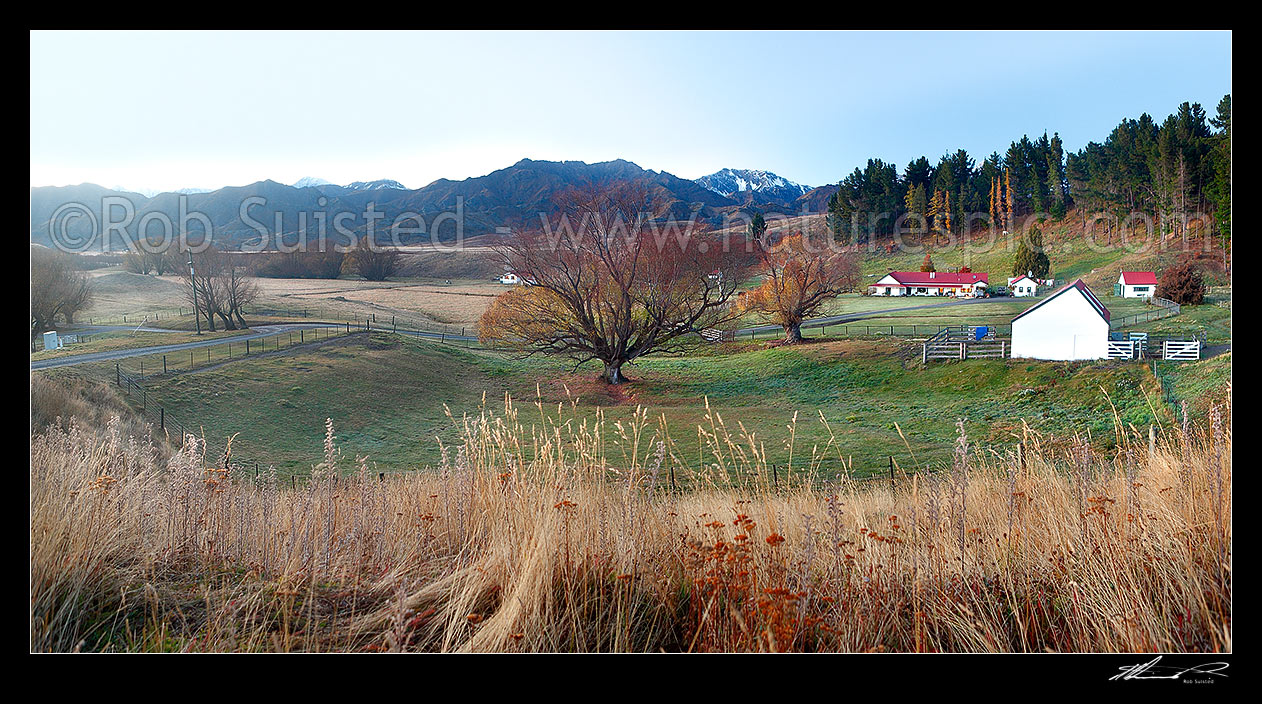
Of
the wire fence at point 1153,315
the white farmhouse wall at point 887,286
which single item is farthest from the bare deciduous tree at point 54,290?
the white farmhouse wall at point 887,286

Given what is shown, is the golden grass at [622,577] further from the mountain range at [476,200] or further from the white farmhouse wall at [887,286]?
the white farmhouse wall at [887,286]

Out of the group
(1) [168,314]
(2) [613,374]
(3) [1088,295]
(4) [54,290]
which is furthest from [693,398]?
(1) [168,314]

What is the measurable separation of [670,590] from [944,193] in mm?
16217

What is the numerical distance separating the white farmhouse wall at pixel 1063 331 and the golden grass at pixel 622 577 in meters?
11.2

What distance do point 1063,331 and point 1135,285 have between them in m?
2.39

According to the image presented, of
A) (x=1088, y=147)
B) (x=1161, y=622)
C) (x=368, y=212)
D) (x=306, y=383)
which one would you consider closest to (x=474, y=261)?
(x=368, y=212)

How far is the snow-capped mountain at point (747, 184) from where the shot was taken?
15.0 metres

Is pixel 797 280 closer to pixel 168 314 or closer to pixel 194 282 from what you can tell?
pixel 194 282

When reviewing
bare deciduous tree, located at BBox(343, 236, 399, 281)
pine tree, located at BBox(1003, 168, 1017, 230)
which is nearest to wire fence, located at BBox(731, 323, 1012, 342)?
pine tree, located at BBox(1003, 168, 1017, 230)

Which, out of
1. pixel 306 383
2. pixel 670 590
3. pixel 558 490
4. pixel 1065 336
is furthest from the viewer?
pixel 1065 336

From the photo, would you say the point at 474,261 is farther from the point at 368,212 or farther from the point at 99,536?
the point at 99,536
